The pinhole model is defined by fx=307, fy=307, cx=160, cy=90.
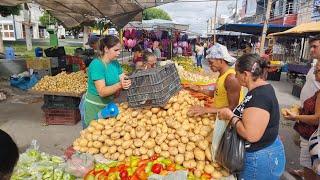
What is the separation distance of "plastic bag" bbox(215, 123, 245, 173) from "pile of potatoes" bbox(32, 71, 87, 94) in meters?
4.61

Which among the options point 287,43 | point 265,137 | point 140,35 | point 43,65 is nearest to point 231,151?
point 265,137

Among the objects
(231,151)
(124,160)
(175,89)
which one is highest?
Answer: (175,89)

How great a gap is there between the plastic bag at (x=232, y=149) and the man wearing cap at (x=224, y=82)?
0.58 metres

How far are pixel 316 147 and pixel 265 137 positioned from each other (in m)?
0.86

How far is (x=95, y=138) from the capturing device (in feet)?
10.1

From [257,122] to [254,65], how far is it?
0.45 m

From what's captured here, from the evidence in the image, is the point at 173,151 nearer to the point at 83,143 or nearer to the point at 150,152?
the point at 150,152

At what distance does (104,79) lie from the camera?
3.41 metres

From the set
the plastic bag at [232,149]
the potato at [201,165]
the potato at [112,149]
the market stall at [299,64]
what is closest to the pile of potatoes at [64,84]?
the potato at [112,149]

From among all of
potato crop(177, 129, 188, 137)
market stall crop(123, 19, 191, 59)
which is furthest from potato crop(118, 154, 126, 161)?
market stall crop(123, 19, 191, 59)

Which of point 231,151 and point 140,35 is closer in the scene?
point 231,151

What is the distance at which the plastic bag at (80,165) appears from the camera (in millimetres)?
2832

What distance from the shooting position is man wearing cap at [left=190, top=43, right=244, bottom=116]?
3078mm

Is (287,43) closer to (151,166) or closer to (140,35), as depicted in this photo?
(140,35)
